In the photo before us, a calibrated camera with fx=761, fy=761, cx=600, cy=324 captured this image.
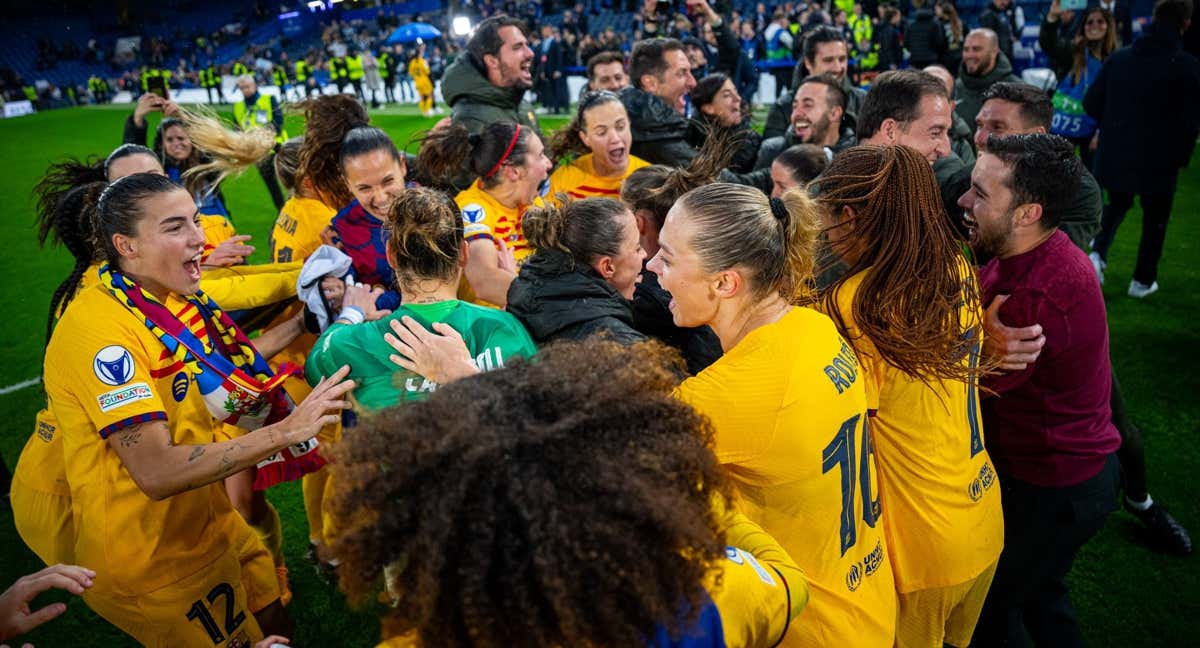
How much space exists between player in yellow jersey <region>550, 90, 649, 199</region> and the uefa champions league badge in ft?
8.02

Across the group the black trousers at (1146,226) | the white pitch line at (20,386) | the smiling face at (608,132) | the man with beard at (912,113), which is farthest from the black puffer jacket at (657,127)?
the white pitch line at (20,386)

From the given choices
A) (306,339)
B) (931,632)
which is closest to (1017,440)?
(931,632)

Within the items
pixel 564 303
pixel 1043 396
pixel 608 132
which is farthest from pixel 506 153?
pixel 1043 396

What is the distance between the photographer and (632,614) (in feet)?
3.92

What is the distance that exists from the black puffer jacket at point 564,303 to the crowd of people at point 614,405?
11 mm

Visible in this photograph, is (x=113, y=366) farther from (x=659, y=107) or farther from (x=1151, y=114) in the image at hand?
(x=1151, y=114)

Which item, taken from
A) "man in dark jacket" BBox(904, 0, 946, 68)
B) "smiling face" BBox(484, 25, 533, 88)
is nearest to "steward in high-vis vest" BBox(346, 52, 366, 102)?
"man in dark jacket" BBox(904, 0, 946, 68)

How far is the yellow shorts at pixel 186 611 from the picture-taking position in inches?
93.1

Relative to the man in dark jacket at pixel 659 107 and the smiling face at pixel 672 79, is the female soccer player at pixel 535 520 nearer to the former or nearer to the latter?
the man in dark jacket at pixel 659 107

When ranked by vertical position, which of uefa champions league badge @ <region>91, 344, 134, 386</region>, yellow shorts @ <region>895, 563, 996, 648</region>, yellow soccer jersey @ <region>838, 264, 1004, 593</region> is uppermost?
Result: uefa champions league badge @ <region>91, 344, 134, 386</region>

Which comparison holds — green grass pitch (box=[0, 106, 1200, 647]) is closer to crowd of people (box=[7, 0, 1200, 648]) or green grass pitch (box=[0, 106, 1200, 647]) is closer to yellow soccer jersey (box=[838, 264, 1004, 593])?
crowd of people (box=[7, 0, 1200, 648])

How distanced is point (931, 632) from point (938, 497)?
1.49ft

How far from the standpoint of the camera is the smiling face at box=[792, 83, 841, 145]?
469 centimetres

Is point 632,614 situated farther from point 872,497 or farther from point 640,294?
point 640,294
